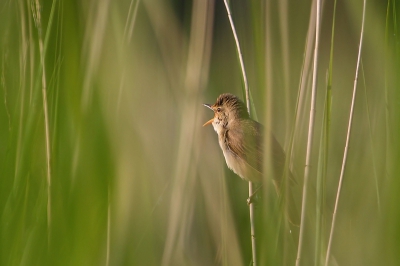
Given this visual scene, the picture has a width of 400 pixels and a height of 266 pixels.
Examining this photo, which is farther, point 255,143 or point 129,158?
point 255,143

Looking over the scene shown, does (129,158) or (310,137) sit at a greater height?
(310,137)

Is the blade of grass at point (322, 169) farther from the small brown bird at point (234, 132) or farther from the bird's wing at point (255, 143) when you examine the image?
the small brown bird at point (234, 132)

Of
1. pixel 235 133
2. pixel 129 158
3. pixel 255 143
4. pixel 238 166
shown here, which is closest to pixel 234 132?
pixel 235 133

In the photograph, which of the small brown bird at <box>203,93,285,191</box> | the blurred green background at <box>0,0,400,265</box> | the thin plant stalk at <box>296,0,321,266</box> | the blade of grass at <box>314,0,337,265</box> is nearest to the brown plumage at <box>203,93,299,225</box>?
the small brown bird at <box>203,93,285,191</box>

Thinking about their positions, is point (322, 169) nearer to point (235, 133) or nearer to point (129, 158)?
point (129, 158)

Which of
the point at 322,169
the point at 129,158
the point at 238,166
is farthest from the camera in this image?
the point at 238,166

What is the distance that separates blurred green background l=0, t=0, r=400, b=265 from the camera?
0.98 m

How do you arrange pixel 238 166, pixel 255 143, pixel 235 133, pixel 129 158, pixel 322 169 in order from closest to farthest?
pixel 129 158, pixel 322 169, pixel 255 143, pixel 238 166, pixel 235 133

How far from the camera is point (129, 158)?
1076 millimetres

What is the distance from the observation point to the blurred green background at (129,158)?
980mm

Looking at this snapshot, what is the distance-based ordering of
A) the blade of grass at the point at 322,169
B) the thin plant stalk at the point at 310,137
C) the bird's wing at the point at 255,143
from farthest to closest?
the bird's wing at the point at 255,143 < the thin plant stalk at the point at 310,137 < the blade of grass at the point at 322,169

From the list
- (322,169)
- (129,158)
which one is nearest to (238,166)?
(322,169)

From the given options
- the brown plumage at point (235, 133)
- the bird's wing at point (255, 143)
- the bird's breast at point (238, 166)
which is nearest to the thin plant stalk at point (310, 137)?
the bird's wing at point (255, 143)

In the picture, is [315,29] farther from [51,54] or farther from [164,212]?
[51,54]
